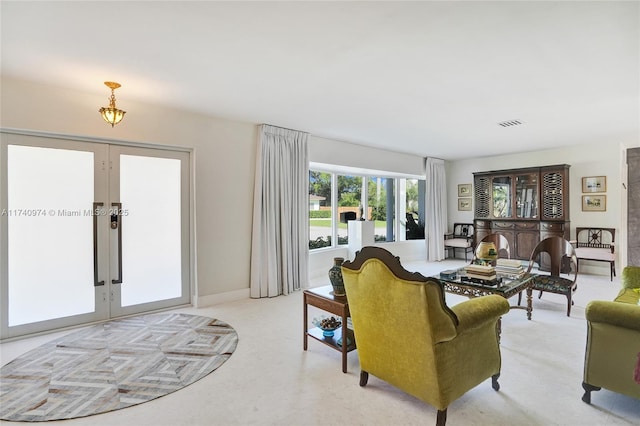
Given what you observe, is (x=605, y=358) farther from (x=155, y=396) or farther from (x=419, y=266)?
(x=419, y=266)

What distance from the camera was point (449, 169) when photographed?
809cm

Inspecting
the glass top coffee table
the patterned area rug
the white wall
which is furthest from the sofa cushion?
the patterned area rug

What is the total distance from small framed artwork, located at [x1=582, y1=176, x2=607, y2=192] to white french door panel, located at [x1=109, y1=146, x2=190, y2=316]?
7049mm

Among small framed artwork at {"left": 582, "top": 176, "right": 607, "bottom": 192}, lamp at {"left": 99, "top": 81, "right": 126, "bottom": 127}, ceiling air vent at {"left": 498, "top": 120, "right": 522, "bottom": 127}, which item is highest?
ceiling air vent at {"left": 498, "top": 120, "right": 522, "bottom": 127}

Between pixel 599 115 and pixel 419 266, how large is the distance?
155 inches

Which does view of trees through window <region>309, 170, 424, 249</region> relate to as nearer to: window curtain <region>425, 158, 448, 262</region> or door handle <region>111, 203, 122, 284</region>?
window curtain <region>425, 158, 448, 262</region>

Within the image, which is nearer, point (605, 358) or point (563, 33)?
point (605, 358)

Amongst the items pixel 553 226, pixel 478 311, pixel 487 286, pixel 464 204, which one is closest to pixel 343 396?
pixel 478 311

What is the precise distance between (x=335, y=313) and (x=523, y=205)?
18.9 ft

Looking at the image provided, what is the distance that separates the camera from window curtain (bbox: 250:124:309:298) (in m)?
4.50

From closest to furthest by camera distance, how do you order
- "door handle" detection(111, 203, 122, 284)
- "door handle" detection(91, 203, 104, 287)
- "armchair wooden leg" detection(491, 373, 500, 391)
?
"armchair wooden leg" detection(491, 373, 500, 391)
"door handle" detection(91, 203, 104, 287)
"door handle" detection(111, 203, 122, 284)

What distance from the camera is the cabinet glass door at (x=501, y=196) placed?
668cm

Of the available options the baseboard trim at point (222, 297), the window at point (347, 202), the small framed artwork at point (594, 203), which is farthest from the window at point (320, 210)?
the small framed artwork at point (594, 203)

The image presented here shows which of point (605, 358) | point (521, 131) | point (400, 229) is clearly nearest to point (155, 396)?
point (605, 358)
